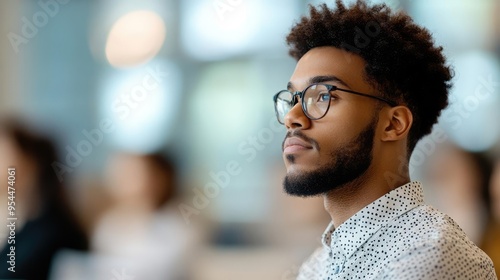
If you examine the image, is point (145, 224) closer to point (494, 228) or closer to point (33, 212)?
point (33, 212)

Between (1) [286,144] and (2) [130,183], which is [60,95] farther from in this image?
(1) [286,144]

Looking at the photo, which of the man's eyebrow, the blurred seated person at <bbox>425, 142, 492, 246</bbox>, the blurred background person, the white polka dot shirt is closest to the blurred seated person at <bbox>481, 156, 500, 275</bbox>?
the blurred seated person at <bbox>425, 142, 492, 246</bbox>

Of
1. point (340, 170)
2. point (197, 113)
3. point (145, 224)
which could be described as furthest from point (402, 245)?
point (197, 113)

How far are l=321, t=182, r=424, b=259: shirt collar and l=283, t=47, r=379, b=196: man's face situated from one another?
8 cm

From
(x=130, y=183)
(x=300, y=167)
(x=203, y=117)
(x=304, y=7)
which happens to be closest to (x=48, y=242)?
(x=130, y=183)

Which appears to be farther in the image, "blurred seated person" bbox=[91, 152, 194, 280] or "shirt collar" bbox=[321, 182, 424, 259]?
"blurred seated person" bbox=[91, 152, 194, 280]

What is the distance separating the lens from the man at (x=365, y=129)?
1246mm

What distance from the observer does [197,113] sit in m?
3.48

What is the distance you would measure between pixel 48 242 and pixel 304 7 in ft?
5.59

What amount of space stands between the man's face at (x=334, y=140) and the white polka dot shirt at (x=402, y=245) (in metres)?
0.09

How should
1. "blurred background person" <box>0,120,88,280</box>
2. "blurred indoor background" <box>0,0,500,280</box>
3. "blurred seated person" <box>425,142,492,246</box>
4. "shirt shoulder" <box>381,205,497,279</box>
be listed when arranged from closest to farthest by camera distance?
"shirt shoulder" <box>381,205,497,279</box>, "blurred background person" <box>0,120,88,280</box>, "blurred seated person" <box>425,142,492,246</box>, "blurred indoor background" <box>0,0,500,280</box>

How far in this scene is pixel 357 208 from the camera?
52.3 inches

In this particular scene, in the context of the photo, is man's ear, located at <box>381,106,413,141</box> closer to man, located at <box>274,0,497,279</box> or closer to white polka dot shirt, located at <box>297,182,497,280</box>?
man, located at <box>274,0,497,279</box>

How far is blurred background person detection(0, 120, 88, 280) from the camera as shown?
2334mm
